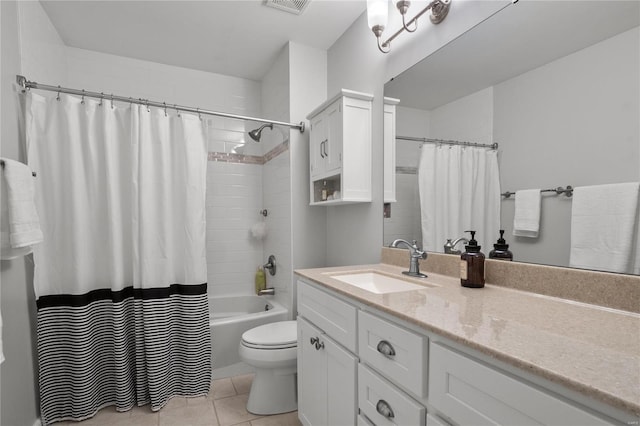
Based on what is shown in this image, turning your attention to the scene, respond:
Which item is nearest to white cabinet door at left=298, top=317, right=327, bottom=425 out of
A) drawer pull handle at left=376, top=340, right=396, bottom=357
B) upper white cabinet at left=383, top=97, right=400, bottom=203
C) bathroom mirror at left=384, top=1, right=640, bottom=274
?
drawer pull handle at left=376, top=340, right=396, bottom=357

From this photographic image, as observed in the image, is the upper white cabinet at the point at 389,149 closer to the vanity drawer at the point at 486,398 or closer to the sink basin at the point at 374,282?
the sink basin at the point at 374,282

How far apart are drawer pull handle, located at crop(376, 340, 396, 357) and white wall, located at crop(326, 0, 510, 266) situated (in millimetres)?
1030

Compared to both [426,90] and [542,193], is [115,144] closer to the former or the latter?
[426,90]

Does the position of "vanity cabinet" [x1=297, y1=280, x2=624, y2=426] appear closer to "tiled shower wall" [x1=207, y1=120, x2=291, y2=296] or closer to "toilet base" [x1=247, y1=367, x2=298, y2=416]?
"toilet base" [x1=247, y1=367, x2=298, y2=416]

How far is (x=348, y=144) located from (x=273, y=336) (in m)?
1.30

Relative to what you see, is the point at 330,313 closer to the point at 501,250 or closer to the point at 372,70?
the point at 501,250

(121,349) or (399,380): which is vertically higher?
(399,380)

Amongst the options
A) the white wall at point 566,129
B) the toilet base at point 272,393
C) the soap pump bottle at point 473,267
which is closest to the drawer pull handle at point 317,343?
the toilet base at point 272,393

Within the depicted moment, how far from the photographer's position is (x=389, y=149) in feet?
6.12

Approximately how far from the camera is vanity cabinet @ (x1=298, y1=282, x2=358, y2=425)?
1148mm

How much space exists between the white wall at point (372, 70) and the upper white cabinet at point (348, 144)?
0.21 ft

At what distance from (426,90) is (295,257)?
149 centimetres

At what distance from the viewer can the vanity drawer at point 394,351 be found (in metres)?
0.81

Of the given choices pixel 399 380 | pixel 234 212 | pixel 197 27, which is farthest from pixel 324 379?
pixel 197 27
